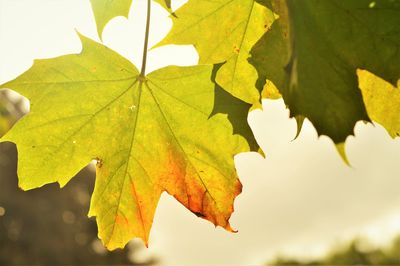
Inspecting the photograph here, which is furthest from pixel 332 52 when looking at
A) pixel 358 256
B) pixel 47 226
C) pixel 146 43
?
pixel 358 256

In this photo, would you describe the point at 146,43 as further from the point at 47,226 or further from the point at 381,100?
the point at 47,226

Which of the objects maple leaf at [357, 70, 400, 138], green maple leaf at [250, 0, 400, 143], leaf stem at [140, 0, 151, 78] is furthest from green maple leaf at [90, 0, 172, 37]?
maple leaf at [357, 70, 400, 138]

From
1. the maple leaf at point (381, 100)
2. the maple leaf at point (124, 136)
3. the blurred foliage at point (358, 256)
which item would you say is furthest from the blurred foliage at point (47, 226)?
the maple leaf at point (381, 100)

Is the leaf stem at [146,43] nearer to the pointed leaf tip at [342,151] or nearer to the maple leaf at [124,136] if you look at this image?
the maple leaf at [124,136]

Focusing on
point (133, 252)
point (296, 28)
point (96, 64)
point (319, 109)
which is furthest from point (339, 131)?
point (133, 252)

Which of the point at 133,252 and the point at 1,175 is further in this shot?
the point at 133,252

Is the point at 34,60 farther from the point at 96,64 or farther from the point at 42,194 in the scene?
the point at 42,194

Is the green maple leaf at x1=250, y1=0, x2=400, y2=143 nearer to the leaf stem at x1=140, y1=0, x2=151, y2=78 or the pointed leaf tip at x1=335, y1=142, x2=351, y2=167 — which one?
the pointed leaf tip at x1=335, y1=142, x2=351, y2=167
